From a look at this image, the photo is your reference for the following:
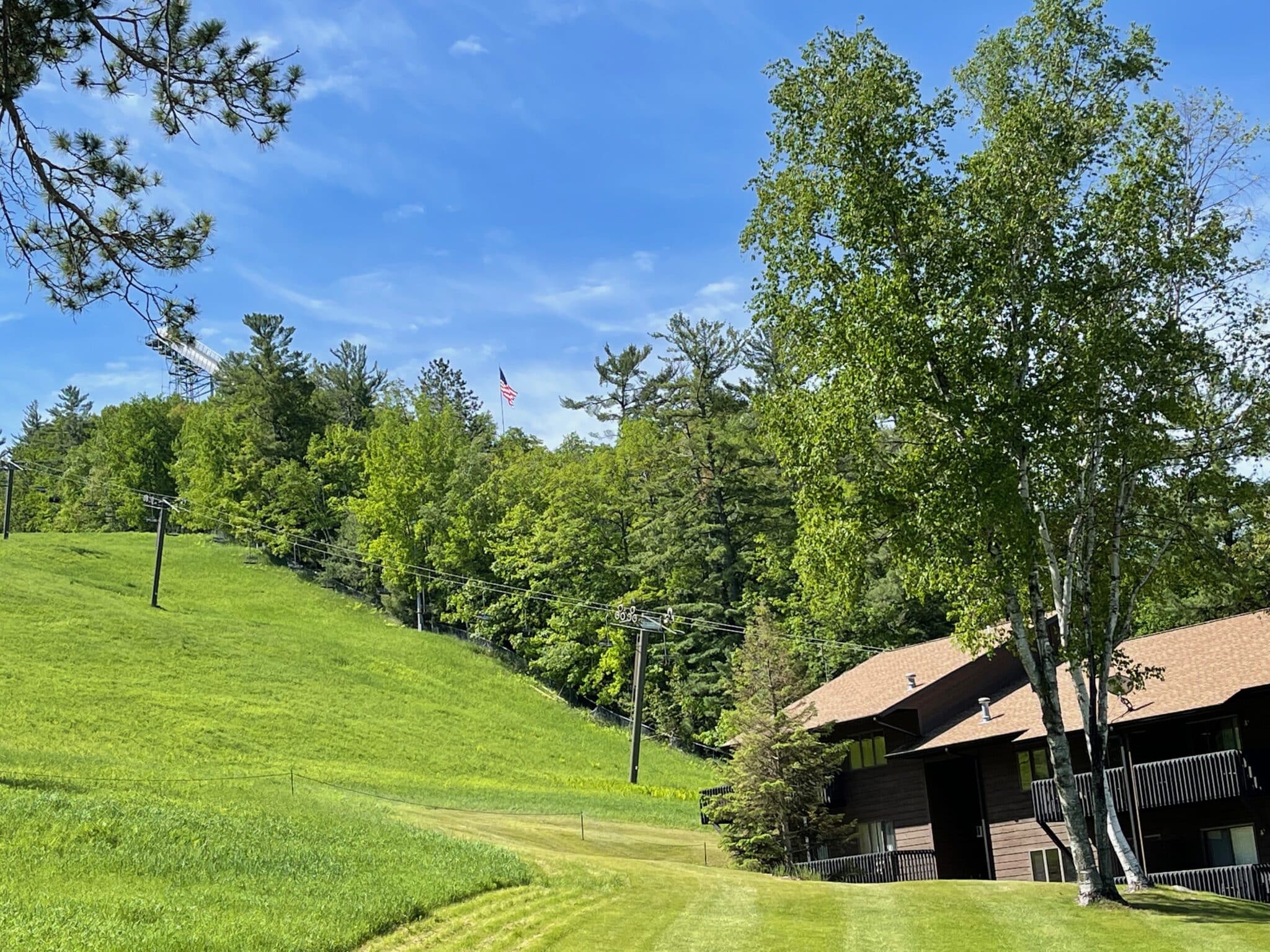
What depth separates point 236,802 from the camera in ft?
76.4

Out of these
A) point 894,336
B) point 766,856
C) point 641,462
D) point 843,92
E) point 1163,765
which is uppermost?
point 641,462

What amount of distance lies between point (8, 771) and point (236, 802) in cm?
446

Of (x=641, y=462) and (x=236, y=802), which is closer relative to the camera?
(x=236, y=802)

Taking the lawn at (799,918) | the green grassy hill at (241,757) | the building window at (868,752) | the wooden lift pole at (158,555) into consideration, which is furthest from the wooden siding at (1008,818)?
the wooden lift pole at (158,555)

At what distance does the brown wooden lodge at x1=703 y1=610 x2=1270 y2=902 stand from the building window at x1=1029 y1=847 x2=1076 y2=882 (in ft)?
0.10

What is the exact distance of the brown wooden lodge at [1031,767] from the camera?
Answer: 24.7 metres

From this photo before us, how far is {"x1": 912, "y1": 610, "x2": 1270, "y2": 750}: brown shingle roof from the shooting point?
2528cm

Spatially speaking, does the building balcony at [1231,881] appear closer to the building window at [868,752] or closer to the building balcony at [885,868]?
the building balcony at [885,868]

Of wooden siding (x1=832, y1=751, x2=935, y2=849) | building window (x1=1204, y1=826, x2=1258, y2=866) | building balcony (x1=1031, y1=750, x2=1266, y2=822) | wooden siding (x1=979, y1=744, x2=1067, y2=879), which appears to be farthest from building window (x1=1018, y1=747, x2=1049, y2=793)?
building window (x1=1204, y1=826, x2=1258, y2=866)

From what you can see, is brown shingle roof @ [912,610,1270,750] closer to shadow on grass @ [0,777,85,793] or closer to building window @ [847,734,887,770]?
building window @ [847,734,887,770]

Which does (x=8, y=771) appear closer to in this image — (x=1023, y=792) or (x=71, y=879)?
(x=71, y=879)

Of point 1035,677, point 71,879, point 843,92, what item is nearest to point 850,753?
point 1035,677

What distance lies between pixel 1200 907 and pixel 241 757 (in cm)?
2935

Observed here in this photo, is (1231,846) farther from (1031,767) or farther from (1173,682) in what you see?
(1031,767)
